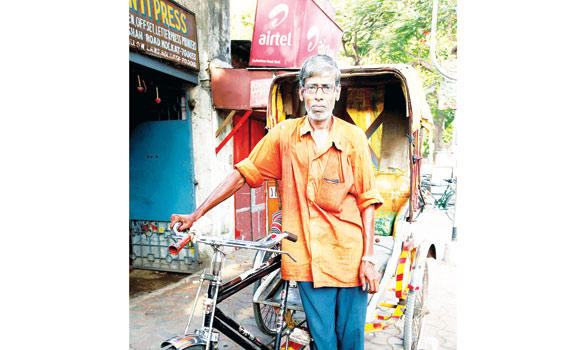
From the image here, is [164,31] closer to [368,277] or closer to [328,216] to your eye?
[328,216]

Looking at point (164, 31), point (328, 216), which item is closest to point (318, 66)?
point (328, 216)

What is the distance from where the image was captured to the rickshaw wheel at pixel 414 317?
8.93 ft

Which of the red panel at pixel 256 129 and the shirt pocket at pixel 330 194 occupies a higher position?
the red panel at pixel 256 129

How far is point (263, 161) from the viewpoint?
2.00 metres

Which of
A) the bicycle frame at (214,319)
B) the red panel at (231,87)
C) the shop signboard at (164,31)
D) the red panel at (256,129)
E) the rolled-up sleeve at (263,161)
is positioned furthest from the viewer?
the red panel at (256,129)

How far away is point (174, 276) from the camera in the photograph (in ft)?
16.6

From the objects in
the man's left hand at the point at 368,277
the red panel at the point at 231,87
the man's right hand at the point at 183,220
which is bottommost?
the man's left hand at the point at 368,277

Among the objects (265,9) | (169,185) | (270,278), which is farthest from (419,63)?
(270,278)

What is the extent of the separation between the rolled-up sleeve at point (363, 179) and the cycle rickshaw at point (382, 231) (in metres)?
0.53

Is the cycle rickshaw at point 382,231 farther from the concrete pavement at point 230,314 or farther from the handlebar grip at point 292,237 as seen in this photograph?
the concrete pavement at point 230,314

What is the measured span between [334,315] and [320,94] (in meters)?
1.22

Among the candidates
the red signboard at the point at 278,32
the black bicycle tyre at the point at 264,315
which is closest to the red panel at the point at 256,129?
the red signboard at the point at 278,32

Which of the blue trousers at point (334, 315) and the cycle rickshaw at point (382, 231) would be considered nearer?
the blue trousers at point (334, 315)

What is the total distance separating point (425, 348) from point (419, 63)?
10026 mm
